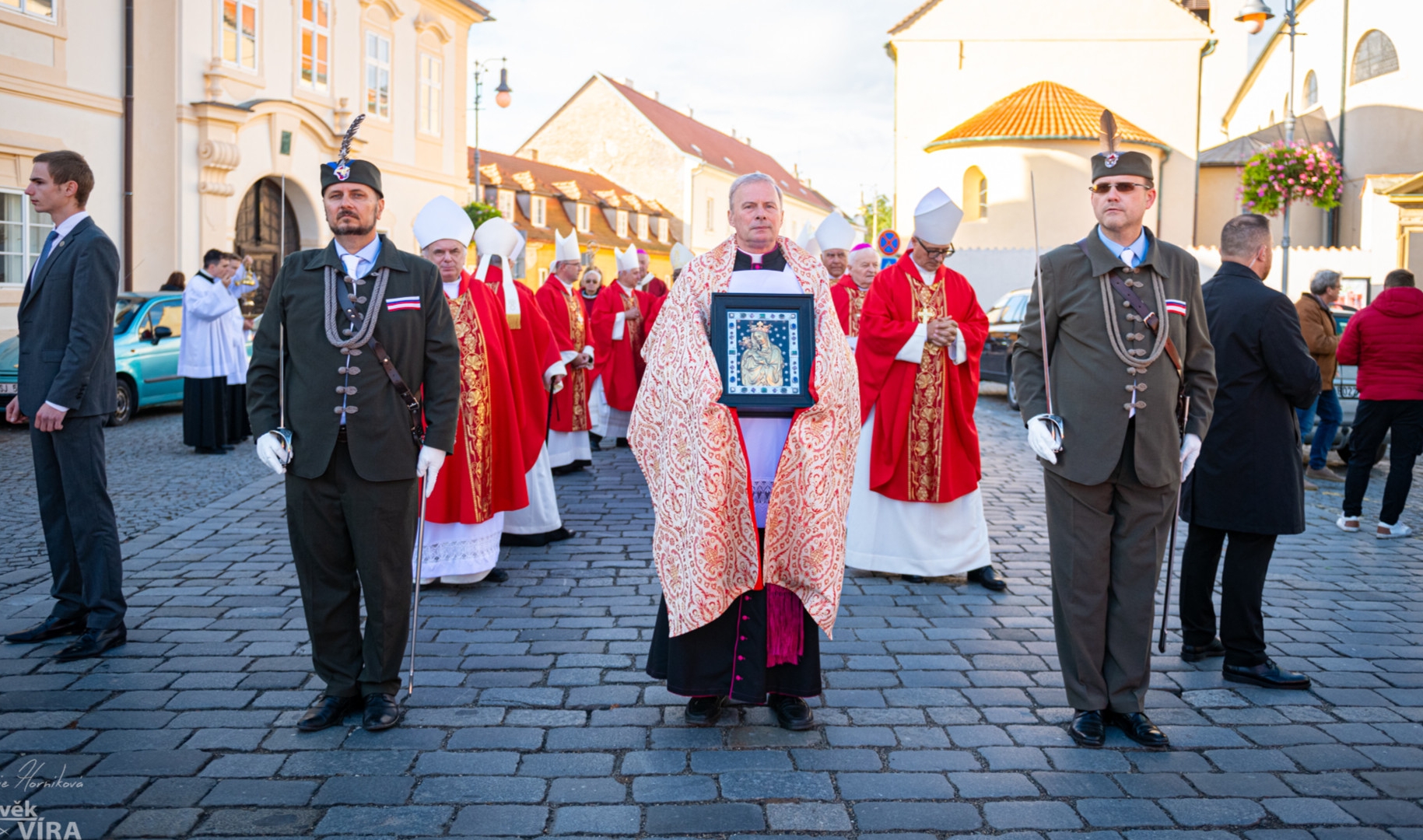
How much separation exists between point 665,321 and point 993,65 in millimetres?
35315

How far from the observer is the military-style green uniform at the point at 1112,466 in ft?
13.2

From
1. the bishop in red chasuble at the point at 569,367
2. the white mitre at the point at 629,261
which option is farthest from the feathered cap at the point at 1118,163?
the white mitre at the point at 629,261

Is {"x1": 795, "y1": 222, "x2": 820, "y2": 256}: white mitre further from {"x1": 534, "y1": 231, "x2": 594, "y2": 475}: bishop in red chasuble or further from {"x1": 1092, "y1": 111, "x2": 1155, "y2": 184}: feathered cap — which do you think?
{"x1": 1092, "y1": 111, "x2": 1155, "y2": 184}: feathered cap

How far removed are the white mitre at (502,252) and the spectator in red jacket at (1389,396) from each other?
234 inches

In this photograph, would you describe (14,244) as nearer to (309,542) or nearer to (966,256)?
(309,542)

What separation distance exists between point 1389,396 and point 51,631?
8.27 m

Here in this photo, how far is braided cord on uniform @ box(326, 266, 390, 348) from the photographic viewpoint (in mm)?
3994

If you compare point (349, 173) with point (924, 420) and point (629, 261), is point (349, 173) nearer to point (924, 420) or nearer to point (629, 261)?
point (924, 420)

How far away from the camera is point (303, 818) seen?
132 inches

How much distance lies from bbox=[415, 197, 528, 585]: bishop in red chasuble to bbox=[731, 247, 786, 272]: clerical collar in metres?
2.45

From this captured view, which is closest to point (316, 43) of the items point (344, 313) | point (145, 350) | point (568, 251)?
point (145, 350)

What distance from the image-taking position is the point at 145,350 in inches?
547

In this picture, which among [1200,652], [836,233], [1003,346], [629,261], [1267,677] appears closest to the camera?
[1267,677]

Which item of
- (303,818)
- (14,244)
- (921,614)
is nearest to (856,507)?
(921,614)
